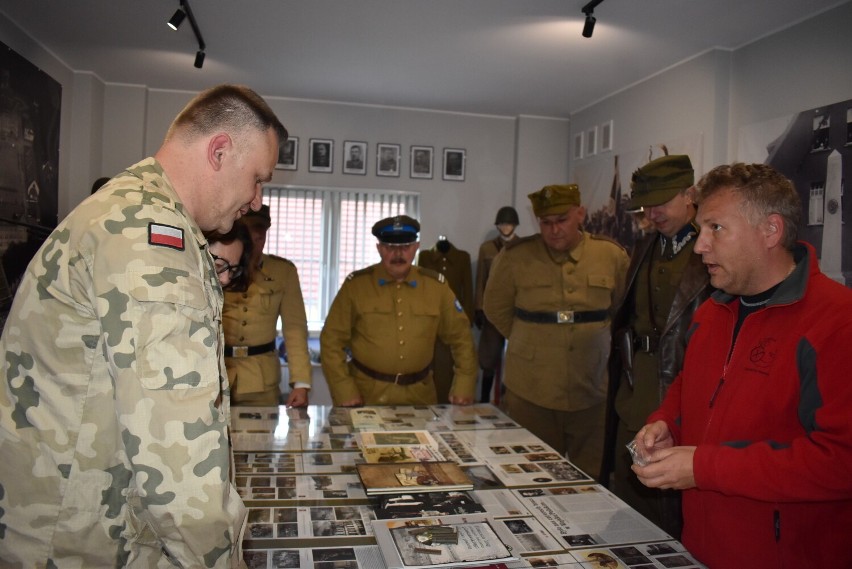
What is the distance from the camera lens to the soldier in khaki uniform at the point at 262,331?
319 cm

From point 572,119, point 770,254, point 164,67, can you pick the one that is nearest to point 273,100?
point 164,67

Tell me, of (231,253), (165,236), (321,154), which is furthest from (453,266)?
(165,236)

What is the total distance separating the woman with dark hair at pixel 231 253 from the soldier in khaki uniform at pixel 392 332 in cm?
89

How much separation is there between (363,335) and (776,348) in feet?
7.01

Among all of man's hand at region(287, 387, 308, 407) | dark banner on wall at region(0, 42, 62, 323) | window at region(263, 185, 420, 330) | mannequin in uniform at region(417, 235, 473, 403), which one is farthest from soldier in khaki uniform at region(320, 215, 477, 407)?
window at region(263, 185, 420, 330)

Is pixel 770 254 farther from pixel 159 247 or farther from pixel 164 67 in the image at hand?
pixel 164 67

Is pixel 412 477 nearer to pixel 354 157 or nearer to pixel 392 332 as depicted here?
pixel 392 332

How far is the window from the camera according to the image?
22.9 ft

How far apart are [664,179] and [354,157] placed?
4.76 meters

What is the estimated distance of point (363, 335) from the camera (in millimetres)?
3336

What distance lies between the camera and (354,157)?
22.9 feet

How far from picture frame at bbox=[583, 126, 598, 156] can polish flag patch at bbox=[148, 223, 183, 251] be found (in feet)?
19.3

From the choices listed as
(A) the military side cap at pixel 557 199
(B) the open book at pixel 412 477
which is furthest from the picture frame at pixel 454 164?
(B) the open book at pixel 412 477

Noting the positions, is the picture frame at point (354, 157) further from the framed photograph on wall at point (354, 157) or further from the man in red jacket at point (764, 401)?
the man in red jacket at point (764, 401)
